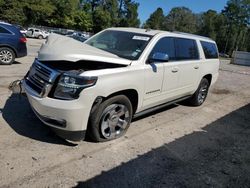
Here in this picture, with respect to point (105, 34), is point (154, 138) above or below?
below

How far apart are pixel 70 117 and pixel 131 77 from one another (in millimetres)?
1222

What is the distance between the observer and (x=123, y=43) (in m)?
5.41

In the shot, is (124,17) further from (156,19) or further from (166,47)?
(166,47)

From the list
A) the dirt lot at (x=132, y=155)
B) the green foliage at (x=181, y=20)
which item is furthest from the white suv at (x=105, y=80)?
the green foliage at (x=181, y=20)

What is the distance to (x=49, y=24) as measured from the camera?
210ft

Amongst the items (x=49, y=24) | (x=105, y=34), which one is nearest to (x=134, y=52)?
(x=105, y=34)

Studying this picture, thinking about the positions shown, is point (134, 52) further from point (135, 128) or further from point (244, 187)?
point (244, 187)

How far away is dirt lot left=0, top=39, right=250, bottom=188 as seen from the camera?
3.69 metres

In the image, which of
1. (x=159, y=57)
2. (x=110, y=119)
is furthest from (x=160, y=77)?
(x=110, y=119)

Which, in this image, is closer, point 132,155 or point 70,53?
point 70,53

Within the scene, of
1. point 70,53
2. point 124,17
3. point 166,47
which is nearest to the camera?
point 70,53

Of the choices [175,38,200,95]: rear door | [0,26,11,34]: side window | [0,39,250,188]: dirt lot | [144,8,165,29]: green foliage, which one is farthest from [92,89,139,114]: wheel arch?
[144,8,165,29]: green foliage

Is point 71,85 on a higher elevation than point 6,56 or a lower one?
higher

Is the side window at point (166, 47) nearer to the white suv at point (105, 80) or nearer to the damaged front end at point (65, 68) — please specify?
the white suv at point (105, 80)
